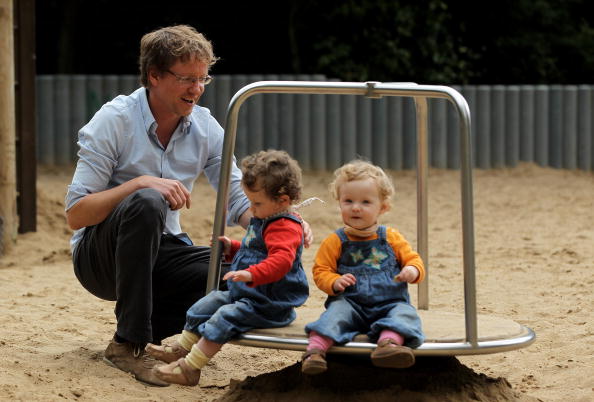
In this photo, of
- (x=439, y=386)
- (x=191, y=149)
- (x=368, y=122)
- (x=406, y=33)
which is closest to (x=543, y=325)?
(x=439, y=386)

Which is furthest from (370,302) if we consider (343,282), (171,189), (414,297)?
(414,297)

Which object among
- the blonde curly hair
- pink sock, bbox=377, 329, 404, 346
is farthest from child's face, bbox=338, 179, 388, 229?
pink sock, bbox=377, 329, 404, 346

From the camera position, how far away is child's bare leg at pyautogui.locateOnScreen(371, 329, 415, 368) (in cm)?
285

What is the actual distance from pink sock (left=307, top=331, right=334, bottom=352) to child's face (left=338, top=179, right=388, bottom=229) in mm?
371

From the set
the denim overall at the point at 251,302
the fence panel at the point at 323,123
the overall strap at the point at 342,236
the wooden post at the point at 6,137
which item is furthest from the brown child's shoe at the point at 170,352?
the fence panel at the point at 323,123

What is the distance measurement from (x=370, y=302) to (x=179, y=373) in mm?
585

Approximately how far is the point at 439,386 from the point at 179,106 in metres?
1.30

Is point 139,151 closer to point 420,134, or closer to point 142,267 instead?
point 142,267

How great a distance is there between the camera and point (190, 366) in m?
3.09

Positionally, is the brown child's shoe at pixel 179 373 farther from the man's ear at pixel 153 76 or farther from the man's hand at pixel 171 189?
the man's ear at pixel 153 76

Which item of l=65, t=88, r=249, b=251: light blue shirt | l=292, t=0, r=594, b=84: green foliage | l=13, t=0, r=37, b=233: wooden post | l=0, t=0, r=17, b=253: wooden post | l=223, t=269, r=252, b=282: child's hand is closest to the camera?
l=223, t=269, r=252, b=282: child's hand

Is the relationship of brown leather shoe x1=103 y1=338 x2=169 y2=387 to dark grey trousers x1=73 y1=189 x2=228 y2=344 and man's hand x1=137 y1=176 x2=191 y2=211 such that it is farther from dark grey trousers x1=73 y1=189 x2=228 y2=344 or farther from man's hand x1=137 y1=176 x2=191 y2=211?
man's hand x1=137 y1=176 x2=191 y2=211

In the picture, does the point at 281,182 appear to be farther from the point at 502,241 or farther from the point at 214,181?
the point at 502,241

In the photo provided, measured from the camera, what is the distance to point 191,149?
3.87m
